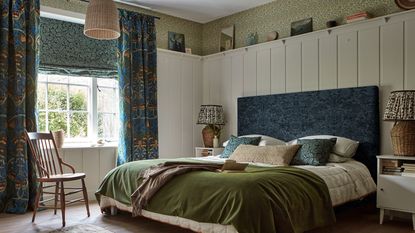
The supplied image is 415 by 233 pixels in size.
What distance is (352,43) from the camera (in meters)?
4.29

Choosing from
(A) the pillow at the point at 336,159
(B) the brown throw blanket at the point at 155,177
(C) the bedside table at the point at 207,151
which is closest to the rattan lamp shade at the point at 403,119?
(A) the pillow at the point at 336,159

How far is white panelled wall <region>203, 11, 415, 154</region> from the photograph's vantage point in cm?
393

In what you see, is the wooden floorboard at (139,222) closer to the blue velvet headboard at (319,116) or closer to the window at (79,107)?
the blue velvet headboard at (319,116)

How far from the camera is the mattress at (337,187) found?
2.88 m

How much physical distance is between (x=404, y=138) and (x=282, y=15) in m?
2.42

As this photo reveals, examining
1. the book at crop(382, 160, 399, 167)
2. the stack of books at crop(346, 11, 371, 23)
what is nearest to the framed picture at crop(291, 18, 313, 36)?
the stack of books at crop(346, 11, 371, 23)

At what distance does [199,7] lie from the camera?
5.46 metres

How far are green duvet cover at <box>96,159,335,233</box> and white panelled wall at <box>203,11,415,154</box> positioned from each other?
1.57 meters

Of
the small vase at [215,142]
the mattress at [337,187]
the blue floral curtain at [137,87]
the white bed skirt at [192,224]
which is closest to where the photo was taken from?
the white bed skirt at [192,224]

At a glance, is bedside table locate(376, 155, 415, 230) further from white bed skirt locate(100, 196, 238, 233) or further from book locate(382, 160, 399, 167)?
white bed skirt locate(100, 196, 238, 233)

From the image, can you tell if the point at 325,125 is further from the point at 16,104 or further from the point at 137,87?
the point at 16,104

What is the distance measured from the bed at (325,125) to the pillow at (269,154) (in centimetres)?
30

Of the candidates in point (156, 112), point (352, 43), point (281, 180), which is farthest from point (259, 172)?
point (156, 112)

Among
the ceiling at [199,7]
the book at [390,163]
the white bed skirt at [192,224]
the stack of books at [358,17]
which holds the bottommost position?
the white bed skirt at [192,224]
